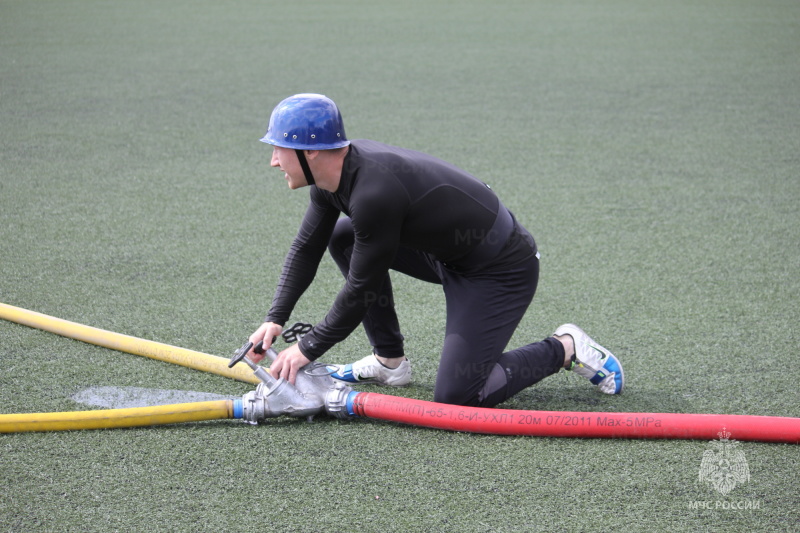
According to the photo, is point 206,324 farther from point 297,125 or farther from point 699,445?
point 699,445

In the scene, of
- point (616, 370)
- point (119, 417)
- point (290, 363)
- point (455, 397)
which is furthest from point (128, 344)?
point (616, 370)

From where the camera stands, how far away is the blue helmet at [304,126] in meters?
2.80

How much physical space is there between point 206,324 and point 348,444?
53.8 inches

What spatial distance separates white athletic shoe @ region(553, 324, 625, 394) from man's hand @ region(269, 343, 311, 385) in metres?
1.16

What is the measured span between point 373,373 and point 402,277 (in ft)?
4.45

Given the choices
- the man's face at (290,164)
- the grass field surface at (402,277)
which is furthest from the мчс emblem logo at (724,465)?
the man's face at (290,164)

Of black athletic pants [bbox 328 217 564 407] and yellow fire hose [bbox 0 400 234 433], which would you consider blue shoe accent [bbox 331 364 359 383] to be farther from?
yellow fire hose [bbox 0 400 234 433]

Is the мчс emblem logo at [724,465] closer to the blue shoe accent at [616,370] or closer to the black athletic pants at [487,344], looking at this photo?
the blue shoe accent at [616,370]

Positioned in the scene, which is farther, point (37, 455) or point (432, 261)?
point (432, 261)

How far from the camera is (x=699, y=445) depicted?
3.03m

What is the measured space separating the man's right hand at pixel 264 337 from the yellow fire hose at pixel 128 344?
34 cm

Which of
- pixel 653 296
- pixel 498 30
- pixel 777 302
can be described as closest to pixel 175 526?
pixel 653 296

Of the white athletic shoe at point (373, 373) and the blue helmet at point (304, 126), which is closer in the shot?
the blue helmet at point (304, 126)

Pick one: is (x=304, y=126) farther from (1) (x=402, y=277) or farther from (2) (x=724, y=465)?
(1) (x=402, y=277)
